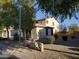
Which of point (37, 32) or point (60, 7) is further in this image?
point (37, 32)

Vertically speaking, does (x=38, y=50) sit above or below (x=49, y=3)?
below

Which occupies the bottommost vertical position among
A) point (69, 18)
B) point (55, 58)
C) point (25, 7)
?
point (55, 58)

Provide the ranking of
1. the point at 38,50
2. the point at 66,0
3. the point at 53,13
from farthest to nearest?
1. the point at 38,50
2. the point at 53,13
3. the point at 66,0

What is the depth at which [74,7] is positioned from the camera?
620 inches

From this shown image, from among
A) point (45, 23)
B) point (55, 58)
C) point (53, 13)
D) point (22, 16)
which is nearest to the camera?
point (53, 13)

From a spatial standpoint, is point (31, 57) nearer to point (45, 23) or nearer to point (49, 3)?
point (49, 3)

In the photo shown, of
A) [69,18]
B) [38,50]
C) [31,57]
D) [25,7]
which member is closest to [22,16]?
[25,7]

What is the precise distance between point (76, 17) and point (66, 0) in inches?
83.4

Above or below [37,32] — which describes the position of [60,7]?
above

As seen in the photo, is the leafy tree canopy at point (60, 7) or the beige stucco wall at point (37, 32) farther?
the beige stucco wall at point (37, 32)

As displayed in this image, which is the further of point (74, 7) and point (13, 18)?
point (13, 18)

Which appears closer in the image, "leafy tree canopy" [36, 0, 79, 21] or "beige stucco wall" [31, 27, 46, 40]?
"leafy tree canopy" [36, 0, 79, 21]

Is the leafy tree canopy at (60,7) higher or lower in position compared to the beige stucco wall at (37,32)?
higher

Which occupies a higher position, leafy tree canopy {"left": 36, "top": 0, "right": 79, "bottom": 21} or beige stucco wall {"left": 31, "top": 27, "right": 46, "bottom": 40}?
leafy tree canopy {"left": 36, "top": 0, "right": 79, "bottom": 21}
